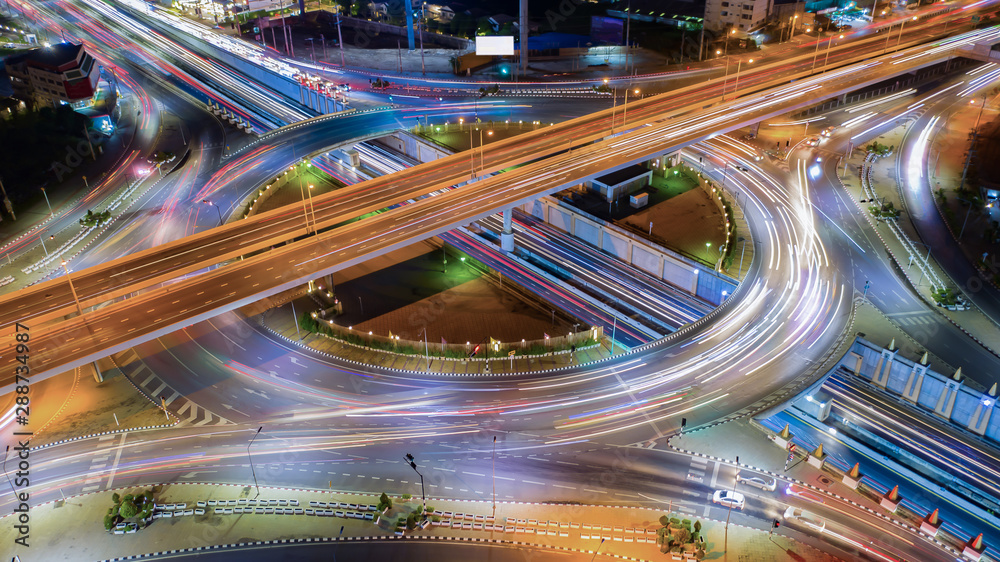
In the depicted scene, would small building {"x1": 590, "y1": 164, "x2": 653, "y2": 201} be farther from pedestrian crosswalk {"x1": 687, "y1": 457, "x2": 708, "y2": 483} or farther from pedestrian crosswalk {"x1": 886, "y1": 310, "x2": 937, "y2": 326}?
pedestrian crosswalk {"x1": 687, "y1": 457, "x2": 708, "y2": 483}

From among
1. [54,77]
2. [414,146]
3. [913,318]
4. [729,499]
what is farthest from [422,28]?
[729,499]

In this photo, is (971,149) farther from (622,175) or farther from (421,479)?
(421,479)

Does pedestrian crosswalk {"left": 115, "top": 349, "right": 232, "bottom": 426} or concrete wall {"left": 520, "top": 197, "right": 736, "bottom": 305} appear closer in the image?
pedestrian crosswalk {"left": 115, "top": 349, "right": 232, "bottom": 426}

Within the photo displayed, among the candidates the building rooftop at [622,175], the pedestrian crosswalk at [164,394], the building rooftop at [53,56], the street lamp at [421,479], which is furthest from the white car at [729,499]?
the building rooftop at [53,56]

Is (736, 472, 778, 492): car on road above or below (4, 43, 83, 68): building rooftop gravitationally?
below

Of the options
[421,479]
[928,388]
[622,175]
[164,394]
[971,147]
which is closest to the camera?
[421,479]

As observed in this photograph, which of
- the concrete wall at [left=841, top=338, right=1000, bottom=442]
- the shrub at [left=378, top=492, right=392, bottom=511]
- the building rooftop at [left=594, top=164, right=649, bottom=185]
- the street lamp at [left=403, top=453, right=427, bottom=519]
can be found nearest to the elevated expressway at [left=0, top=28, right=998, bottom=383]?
the building rooftop at [left=594, top=164, right=649, bottom=185]
